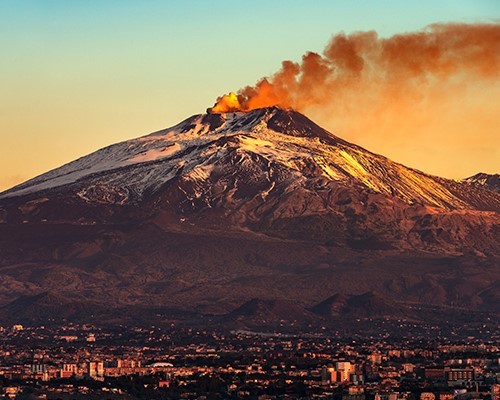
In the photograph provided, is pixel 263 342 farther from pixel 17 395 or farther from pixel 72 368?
pixel 17 395

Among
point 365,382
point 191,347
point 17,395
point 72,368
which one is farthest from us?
point 191,347

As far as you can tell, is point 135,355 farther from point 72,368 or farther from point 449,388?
point 449,388

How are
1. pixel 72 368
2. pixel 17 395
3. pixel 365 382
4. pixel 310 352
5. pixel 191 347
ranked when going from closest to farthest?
1. pixel 17 395
2. pixel 365 382
3. pixel 72 368
4. pixel 310 352
5. pixel 191 347

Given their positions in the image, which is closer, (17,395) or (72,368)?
(17,395)

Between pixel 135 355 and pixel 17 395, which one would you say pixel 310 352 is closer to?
pixel 135 355

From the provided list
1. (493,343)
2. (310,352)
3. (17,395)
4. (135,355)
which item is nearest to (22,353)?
(135,355)

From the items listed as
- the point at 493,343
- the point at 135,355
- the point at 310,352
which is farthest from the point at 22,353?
the point at 493,343

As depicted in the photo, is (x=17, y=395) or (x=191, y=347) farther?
(x=191, y=347)
